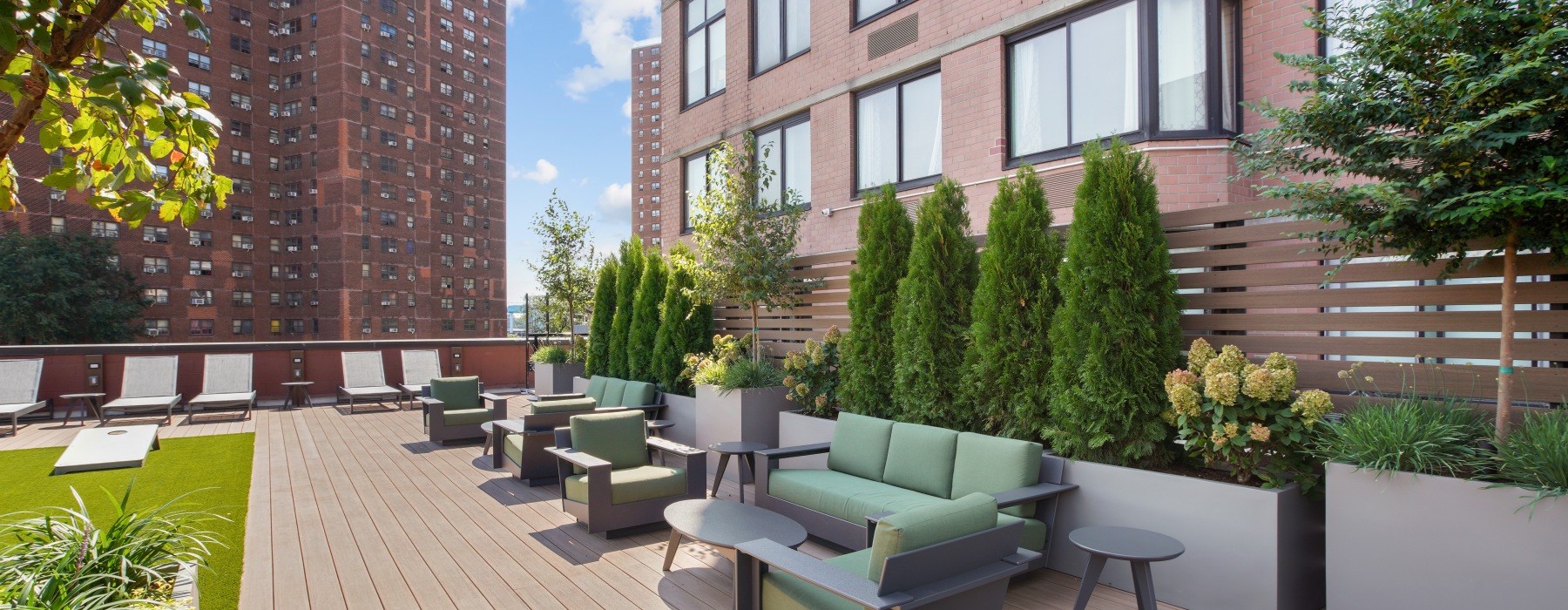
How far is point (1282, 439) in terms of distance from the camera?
424cm

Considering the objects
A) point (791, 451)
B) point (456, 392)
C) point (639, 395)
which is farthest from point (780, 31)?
point (791, 451)

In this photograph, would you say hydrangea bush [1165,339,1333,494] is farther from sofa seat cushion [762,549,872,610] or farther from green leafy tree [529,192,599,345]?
green leafy tree [529,192,599,345]

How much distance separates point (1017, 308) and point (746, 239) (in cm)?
400

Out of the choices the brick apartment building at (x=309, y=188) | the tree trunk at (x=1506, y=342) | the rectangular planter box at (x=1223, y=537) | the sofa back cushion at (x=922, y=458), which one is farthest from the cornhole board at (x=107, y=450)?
the brick apartment building at (x=309, y=188)

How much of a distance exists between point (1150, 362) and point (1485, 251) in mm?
1707

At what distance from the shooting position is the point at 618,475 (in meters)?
6.19

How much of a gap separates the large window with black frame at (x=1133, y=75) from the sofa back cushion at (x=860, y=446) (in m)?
3.65

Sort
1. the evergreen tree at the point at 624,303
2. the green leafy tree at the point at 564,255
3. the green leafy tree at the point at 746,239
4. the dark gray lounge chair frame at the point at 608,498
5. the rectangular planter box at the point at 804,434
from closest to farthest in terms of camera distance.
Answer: the dark gray lounge chair frame at the point at 608,498, the rectangular planter box at the point at 804,434, the green leafy tree at the point at 746,239, the evergreen tree at the point at 624,303, the green leafy tree at the point at 564,255

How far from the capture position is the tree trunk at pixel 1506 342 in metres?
3.73

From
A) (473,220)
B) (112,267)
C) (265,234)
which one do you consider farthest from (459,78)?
(112,267)

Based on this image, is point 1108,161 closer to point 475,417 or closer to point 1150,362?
point 1150,362

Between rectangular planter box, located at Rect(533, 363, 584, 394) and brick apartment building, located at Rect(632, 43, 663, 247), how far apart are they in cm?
10854

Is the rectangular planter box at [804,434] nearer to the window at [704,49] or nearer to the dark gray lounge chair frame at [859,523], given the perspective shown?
the dark gray lounge chair frame at [859,523]

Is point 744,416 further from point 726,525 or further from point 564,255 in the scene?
point 564,255
